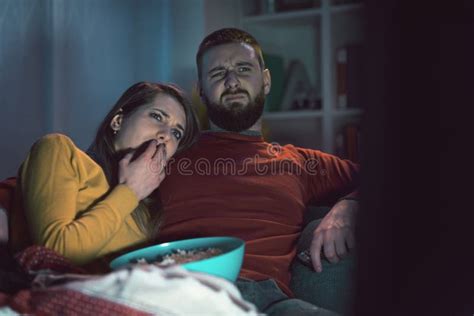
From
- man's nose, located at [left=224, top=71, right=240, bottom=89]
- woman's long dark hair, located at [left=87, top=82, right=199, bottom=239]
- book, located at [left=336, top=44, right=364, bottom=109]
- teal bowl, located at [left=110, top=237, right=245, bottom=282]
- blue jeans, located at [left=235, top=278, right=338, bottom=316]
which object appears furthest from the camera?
book, located at [left=336, top=44, right=364, bottom=109]

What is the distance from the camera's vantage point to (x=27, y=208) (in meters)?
0.90

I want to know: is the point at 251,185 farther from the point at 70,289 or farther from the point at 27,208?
the point at 70,289

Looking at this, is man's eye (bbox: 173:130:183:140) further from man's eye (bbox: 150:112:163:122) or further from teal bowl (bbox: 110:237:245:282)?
teal bowl (bbox: 110:237:245:282)

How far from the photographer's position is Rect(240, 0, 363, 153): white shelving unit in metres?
2.31

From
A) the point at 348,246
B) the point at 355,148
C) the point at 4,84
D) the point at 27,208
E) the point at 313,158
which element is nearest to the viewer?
the point at 27,208

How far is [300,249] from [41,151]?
0.55 metres

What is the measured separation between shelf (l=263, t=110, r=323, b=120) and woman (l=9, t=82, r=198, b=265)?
123 cm

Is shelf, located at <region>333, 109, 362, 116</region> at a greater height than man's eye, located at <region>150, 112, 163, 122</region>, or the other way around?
man's eye, located at <region>150, 112, 163, 122</region>

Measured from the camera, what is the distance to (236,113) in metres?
1.29

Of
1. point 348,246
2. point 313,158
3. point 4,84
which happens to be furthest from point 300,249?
point 4,84

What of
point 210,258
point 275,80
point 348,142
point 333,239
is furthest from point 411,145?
point 275,80

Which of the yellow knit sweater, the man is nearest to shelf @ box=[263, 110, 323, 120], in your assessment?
the man

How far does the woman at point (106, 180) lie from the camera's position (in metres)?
0.88

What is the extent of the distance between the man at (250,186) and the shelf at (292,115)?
0.99 metres
